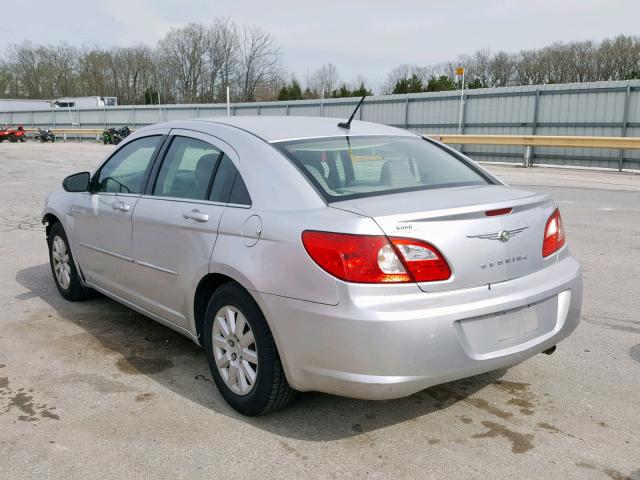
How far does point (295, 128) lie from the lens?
374 cm

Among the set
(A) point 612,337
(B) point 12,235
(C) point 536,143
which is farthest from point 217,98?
(A) point 612,337

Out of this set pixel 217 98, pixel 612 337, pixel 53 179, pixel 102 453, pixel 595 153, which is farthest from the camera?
pixel 217 98

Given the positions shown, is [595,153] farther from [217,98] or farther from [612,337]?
[217,98]

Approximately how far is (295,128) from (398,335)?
166cm

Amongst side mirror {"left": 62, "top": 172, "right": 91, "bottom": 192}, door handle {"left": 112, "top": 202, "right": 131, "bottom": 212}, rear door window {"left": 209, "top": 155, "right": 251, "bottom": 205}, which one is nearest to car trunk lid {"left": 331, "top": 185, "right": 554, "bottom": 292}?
rear door window {"left": 209, "top": 155, "right": 251, "bottom": 205}

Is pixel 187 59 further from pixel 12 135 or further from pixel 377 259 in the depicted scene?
pixel 377 259

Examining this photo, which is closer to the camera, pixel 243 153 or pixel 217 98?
pixel 243 153

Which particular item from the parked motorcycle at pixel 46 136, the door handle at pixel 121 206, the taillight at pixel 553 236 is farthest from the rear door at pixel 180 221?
the parked motorcycle at pixel 46 136

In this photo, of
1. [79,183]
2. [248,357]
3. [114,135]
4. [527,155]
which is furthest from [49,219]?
[114,135]

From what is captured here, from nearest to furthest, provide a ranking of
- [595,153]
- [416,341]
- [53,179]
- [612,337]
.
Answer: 1. [416,341]
2. [612,337]
3. [53,179]
4. [595,153]

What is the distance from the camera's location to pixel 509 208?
297 centimetres

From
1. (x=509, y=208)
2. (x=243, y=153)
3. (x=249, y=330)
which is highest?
(x=243, y=153)

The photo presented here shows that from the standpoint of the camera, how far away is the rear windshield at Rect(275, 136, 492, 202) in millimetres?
3172

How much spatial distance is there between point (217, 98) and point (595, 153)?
2232 inches
